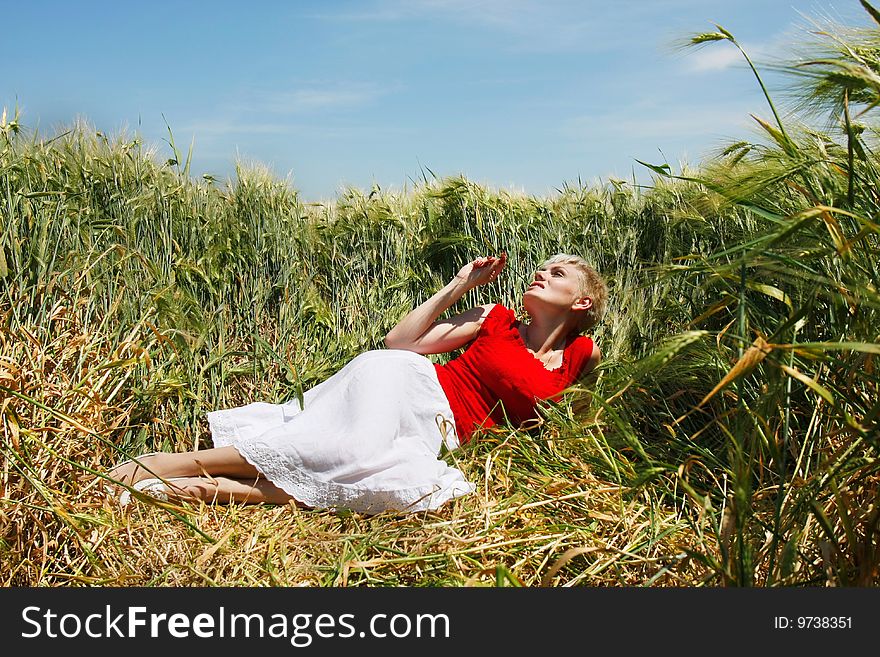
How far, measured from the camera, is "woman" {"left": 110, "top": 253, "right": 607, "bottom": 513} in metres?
2.08

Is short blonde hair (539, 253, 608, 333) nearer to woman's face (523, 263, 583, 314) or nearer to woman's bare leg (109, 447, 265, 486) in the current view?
woman's face (523, 263, 583, 314)

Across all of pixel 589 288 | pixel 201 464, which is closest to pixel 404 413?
pixel 201 464

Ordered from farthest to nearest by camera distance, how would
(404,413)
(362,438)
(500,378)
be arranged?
1. (500,378)
2. (404,413)
3. (362,438)

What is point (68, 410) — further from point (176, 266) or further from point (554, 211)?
point (554, 211)

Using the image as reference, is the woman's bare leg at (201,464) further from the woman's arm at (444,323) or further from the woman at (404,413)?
the woman's arm at (444,323)

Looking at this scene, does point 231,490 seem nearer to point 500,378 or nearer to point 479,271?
point 500,378

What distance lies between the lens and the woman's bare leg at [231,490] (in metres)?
2.14

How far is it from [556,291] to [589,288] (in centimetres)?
12

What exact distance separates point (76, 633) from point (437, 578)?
76 centimetres

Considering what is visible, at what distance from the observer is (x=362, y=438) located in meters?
2.11

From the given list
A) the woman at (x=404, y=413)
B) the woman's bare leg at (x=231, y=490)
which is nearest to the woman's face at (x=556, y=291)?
the woman at (x=404, y=413)

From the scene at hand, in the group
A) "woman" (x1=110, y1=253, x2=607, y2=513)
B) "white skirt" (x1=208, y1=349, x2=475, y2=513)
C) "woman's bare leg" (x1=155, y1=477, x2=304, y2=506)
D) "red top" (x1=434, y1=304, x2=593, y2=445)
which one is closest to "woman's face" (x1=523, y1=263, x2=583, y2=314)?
"woman" (x1=110, y1=253, x2=607, y2=513)

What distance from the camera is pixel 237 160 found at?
10.1 feet

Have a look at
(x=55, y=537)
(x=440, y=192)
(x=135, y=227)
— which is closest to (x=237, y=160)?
(x=135, y=227)
